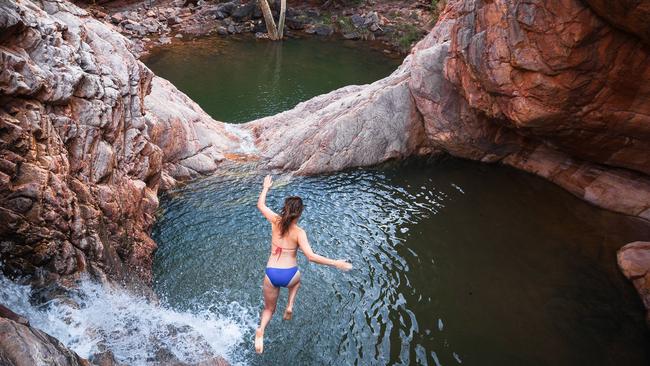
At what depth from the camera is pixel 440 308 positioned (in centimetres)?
945

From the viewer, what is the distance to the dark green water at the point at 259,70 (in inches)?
877

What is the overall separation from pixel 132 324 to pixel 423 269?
5996mm

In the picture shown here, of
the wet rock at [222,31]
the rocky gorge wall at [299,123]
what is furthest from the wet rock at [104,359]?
the wet rock at [222,31]

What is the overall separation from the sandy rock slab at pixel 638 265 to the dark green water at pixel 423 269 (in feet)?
0.72

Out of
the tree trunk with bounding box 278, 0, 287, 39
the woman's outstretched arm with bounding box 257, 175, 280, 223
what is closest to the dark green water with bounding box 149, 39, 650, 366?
the woman's outstretched arm with bounding box 257, 175, 280, 223

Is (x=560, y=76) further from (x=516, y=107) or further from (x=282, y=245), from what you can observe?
(x=282, y=245)

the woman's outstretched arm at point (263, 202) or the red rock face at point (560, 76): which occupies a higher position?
the red rock face at point (560, 76)

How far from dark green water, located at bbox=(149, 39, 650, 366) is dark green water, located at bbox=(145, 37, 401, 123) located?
8935 mm

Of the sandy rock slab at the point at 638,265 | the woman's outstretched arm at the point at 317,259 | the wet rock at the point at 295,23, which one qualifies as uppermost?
the wet rock at the point at 295,23

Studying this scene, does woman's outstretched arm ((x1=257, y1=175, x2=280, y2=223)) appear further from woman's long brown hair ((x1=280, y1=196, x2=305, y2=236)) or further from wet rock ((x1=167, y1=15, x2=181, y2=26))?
wet rock ((x1=167, y1=15, x2=181, y2=26))

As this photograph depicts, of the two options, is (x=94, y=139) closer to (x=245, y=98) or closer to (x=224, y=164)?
(x=224, y=164)

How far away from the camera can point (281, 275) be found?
268 inches

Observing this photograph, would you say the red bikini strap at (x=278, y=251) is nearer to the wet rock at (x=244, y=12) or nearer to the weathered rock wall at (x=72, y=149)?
the weathered rock wall at (x=72, y=149)

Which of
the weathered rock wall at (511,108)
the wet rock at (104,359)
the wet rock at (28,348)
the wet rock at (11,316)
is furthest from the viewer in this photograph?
the weathered rock wall at (511,108)
